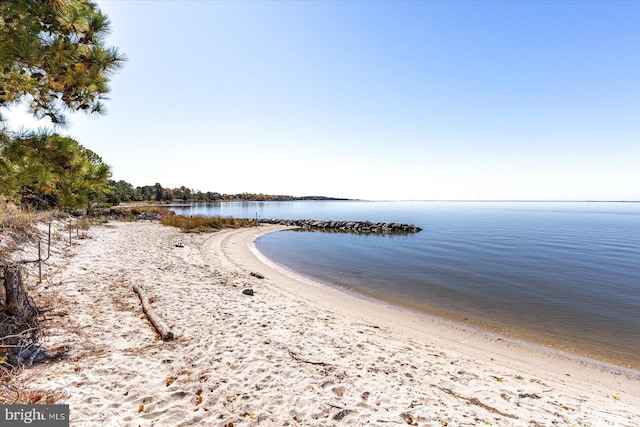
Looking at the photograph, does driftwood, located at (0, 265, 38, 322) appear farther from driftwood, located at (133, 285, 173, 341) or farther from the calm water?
the calm water

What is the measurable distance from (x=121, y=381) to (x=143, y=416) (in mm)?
1135

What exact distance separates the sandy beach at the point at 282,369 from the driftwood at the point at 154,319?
18 cm

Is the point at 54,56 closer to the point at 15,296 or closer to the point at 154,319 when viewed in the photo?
the point at 15,296

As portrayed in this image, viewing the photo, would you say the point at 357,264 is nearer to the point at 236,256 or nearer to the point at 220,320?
the point at 236,256

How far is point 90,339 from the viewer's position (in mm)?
6117

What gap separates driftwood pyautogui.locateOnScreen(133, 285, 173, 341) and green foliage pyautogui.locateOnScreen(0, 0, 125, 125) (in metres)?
5.03

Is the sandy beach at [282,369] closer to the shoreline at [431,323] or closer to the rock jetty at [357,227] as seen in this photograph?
the shoreline at [431,323]

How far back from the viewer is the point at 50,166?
15.1 ft

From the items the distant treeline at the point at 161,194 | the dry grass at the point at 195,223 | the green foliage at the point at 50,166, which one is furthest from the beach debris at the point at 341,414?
the distant treeline at the point at 161,194

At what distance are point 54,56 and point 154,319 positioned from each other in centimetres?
617

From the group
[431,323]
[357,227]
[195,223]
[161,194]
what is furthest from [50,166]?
[161,194]

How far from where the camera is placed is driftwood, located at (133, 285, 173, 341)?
6.60 m

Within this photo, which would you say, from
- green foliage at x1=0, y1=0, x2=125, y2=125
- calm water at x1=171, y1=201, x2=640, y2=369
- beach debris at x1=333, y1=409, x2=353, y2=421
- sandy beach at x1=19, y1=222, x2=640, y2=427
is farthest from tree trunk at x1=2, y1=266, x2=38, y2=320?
calm water at x1=171, y1=201, x2=640, y2=369

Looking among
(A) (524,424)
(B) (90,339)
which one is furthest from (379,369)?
(B) (90,339)
